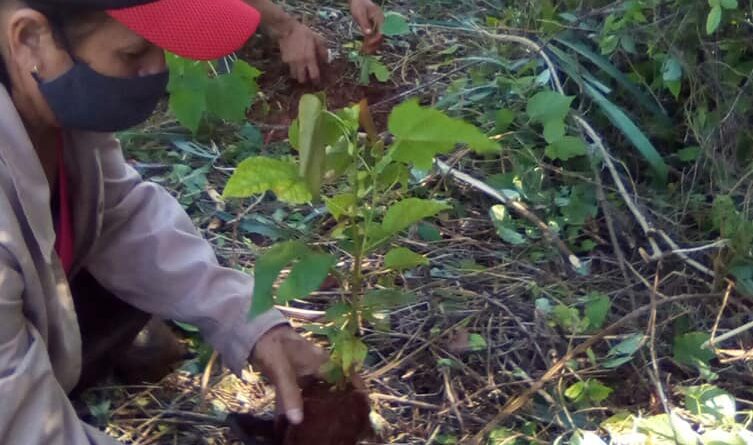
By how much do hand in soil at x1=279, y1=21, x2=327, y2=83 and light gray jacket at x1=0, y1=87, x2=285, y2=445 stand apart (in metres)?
1.05

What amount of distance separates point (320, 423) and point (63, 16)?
29.2 inches

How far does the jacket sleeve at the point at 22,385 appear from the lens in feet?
4.48

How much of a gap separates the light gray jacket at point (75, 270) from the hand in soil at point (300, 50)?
105 centimetres

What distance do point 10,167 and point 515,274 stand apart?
1243 millimetres

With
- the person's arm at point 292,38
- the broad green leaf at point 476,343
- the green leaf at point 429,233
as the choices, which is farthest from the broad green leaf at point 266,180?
the person's arm at point 292,38

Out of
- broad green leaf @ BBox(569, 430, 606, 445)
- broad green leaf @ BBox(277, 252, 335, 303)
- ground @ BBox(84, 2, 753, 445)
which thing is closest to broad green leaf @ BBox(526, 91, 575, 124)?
ground @ BBox(84, 2, 753, 445)

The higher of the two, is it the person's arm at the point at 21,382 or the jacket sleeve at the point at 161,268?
the person's arm at the point at 21,382

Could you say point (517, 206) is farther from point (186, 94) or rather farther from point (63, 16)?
point (63, 16)

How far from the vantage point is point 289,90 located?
3.13 metres

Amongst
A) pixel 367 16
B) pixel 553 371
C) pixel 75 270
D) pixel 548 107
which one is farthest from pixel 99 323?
pixel 367 16

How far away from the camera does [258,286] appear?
1.54 meters

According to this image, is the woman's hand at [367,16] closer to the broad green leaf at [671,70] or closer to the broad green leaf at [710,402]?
the broad green leaf at [671,70]

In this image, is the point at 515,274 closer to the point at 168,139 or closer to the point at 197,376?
the point at 197,376

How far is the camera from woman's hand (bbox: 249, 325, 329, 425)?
5.71 ft
